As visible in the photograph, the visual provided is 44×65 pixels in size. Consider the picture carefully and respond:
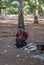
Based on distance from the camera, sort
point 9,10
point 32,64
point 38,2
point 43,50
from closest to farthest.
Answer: point 32,64 → point 43,50 → point 38,2 → point 9,10

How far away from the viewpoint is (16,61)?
794cm

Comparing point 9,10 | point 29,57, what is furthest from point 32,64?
point 9,10

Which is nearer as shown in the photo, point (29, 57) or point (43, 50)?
point (29, 57)

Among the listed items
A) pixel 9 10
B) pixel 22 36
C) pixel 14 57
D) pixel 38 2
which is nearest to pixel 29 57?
pixel 14 57

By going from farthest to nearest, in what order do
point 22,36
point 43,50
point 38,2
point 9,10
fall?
point 9,10 < point 38,2 < point 22,36 < point 43,50

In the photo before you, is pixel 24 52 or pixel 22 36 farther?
pixel 22 36

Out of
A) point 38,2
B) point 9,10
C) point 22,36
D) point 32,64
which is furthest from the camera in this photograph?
point 9,10

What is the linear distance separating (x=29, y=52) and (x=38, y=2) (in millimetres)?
18062

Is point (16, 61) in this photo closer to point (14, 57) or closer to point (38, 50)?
point (14, 57)

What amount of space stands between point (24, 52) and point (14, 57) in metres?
0.99

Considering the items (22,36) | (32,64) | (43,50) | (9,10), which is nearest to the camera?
(32,64)

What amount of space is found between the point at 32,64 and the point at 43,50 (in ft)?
5.55

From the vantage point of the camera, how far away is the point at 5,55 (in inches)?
350

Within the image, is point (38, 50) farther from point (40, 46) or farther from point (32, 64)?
point (32, 64)
